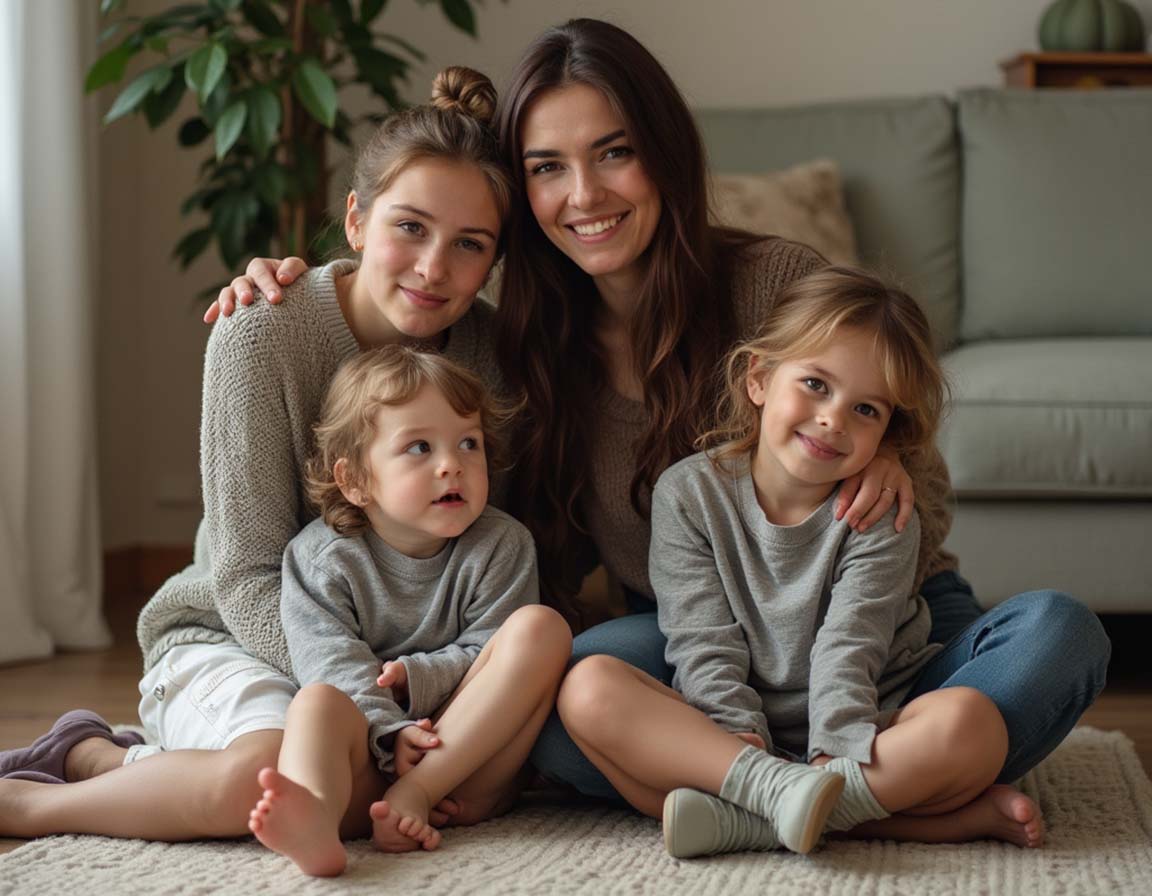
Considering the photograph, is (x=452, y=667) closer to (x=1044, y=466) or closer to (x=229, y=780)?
(x=229, y=780)

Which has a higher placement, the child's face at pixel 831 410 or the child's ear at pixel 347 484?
the child's face at pixel 831 410

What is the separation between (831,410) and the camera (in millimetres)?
1593

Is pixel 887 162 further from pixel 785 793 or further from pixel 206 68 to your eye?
pixel 785 793

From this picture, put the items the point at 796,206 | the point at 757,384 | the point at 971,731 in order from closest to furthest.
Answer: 1. the point at 971,731
2. the point at 757,384
3. the point at 796,206

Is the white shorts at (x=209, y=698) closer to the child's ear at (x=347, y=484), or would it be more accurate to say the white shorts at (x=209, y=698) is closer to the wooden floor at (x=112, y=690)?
the child's ear at (x=347, y=484)

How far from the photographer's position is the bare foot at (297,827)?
4.33 feet

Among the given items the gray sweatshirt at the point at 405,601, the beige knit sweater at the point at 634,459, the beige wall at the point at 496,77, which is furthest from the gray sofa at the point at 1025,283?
the gray sweatshirt at the point at 405,601

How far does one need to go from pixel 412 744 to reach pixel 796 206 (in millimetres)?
1697

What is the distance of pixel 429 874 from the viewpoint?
4.53 ft

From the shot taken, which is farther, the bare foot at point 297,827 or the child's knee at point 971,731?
the child's knee at point 971,731

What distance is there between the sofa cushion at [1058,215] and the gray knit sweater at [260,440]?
168cm

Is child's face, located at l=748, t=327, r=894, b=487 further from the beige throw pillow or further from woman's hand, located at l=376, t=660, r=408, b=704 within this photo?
the beige throw pillow

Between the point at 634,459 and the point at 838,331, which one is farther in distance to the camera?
the point at 634,459

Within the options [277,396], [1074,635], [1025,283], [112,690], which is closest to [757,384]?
[1074,635]
